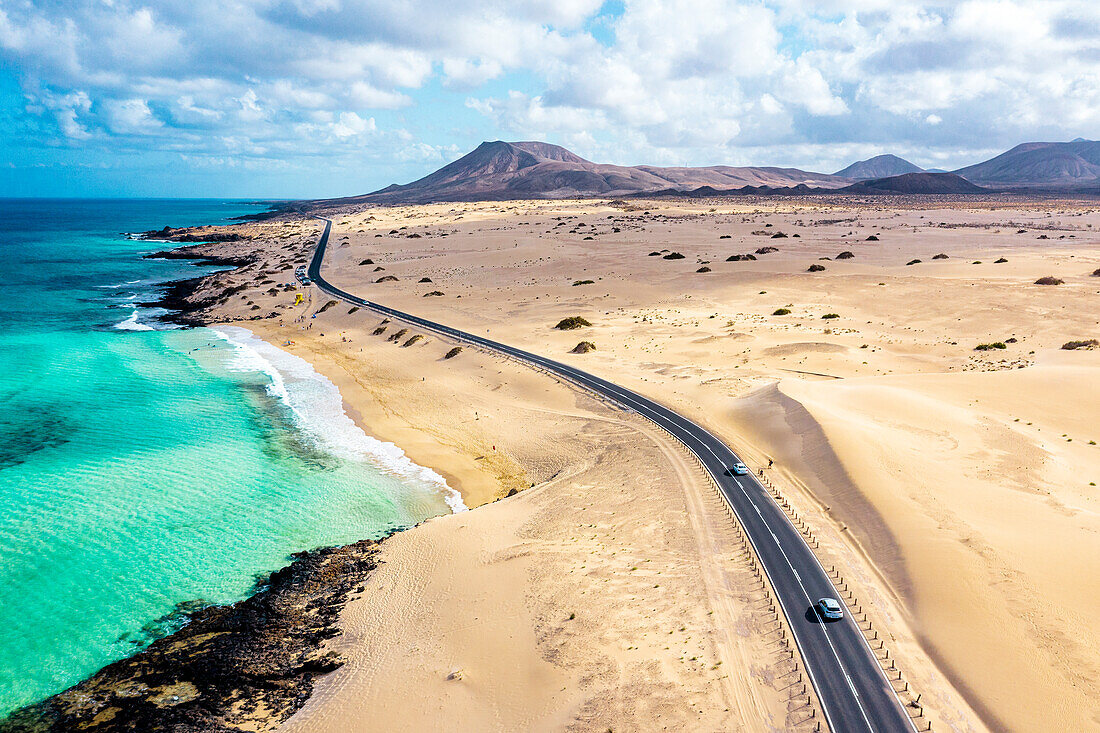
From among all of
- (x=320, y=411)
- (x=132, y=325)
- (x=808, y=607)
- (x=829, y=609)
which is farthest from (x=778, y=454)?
(x=132, y=325)

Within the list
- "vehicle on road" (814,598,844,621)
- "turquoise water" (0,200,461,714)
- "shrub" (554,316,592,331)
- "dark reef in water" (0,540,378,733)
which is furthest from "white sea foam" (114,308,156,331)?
"vehicle on road" (814,598,844,621)

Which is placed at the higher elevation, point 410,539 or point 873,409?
point 873,409

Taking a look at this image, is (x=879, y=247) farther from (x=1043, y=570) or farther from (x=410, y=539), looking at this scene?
(x=410, y=539)

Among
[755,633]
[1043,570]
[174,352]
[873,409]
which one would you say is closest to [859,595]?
[755,633]

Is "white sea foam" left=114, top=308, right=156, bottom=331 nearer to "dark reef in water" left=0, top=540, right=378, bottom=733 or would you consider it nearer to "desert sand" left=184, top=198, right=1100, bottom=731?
"desert sand" left=184, top=198, right=1100, bottom=731

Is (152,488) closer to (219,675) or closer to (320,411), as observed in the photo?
(320,411)
